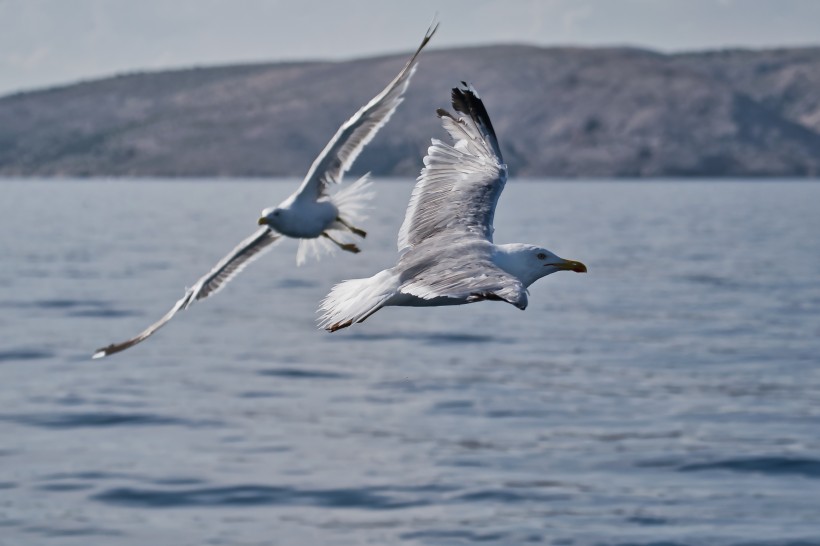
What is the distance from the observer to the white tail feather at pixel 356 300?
9461 millimetres

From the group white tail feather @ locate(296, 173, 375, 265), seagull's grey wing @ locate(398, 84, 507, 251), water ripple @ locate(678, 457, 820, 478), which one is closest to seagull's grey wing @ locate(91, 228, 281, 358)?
white tail feather @ locate(296, 173, 375, 265)

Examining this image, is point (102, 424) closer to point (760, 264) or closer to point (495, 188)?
point (495, 188)

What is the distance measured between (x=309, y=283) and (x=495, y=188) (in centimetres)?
4116

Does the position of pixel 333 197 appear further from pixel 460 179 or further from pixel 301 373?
pixel 301 373

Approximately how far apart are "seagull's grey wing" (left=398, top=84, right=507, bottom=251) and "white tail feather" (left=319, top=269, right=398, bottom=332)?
4.04 feet

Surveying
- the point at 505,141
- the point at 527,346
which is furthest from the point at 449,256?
the point at 505,141

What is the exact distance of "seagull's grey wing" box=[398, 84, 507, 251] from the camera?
1165cm

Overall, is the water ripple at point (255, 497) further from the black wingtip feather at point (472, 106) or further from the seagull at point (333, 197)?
the black wingtip feather at point (472, 106)

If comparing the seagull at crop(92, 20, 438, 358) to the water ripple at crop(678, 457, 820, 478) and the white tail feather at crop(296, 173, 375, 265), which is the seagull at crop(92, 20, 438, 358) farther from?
the water ripple at crop(678, 457, 820, 478)

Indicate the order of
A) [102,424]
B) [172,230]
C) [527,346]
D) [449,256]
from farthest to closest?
[172,230]
[527,346]
[102,424]
[449,256]

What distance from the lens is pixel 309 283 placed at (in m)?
53.1

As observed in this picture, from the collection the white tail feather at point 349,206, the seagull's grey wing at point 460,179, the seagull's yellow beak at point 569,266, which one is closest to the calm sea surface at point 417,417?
the white tail feather at point 349,206

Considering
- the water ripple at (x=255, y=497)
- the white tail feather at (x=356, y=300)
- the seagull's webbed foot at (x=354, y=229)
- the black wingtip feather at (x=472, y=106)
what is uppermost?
the black wingtip feather at (x=472, y=106)

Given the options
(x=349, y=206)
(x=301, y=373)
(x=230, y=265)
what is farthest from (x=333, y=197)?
(x=301, y=373)
